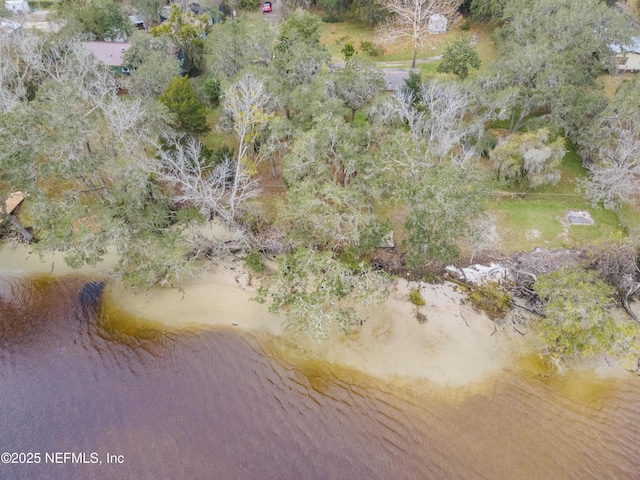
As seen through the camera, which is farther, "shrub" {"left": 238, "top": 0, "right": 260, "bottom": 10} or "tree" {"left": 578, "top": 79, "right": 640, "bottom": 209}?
"shrub" {"left": 238, "top": 0, "right": 260, "bottom": 10}

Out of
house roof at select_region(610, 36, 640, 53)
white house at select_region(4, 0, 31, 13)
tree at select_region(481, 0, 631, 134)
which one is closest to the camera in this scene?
A: tree at select_region(481, 0, 631, 134)

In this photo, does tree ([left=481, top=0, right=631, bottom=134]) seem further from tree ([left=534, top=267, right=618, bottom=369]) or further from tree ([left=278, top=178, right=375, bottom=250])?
tree ([left=278, top=178, right=375, bottom=250])

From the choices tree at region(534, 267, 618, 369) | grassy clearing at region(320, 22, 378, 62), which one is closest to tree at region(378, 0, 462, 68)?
grassy clearing at region(320, 22, 378, 62)

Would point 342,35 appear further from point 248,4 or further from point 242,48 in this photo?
point 242,48

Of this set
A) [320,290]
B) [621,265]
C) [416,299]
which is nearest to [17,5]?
[320,290]

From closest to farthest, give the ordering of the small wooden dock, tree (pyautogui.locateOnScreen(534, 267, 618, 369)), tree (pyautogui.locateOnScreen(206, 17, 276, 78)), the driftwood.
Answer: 1. tree (pyautogui.locateOnScreen(534, 267, 618, 369))
2. the driftwood
3. the small wooden dock
4. tree (pyautogui.locateOnScreen(206, 17, 276, 78))

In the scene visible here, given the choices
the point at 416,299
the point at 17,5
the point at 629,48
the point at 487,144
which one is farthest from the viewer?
the point at 17,5

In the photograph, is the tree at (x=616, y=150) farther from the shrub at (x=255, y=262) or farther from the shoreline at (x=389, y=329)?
the shrub at (x=255, y=262)

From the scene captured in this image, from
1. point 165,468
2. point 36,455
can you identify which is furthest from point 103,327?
point 165,468
